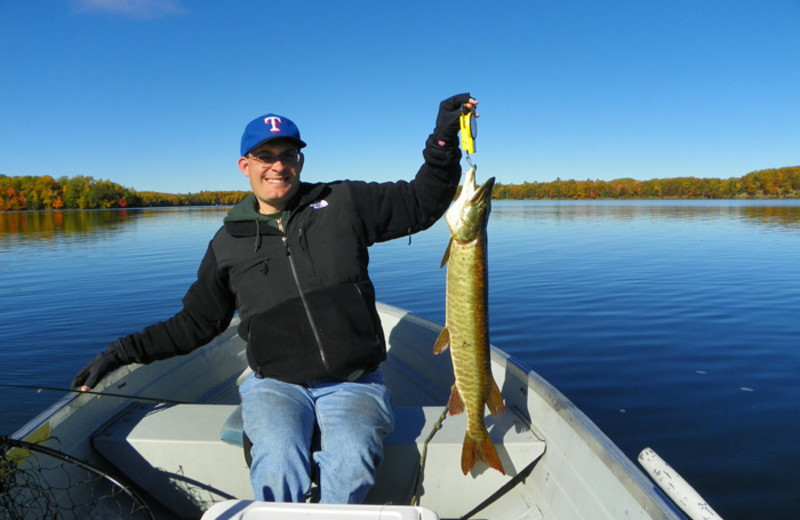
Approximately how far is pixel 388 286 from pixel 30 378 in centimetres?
738

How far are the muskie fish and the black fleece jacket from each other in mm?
393

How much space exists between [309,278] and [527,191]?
107 metres

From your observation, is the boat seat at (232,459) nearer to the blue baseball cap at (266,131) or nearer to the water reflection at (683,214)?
the blue baseball cap at (266,131)

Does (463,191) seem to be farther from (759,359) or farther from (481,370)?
(759,359)

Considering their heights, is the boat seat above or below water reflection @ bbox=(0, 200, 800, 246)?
below

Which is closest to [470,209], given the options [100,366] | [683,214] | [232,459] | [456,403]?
[456,403]

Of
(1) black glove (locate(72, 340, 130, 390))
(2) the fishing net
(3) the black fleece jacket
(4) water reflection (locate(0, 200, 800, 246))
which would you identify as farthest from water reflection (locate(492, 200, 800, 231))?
(2) the fishing net

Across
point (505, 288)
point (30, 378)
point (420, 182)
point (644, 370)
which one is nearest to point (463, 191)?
point (420, 182)

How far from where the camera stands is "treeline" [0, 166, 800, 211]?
73.8 m

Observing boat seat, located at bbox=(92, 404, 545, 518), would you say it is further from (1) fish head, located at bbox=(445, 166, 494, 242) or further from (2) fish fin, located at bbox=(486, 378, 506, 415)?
(1) fish head, located at bbox=(445, 166, 494, 242)

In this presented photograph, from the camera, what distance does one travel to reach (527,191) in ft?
345

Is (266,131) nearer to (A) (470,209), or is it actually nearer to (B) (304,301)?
(B) (304,301)

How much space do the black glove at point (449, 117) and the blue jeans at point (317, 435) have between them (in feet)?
4.39

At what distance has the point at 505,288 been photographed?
11906 millimetres
